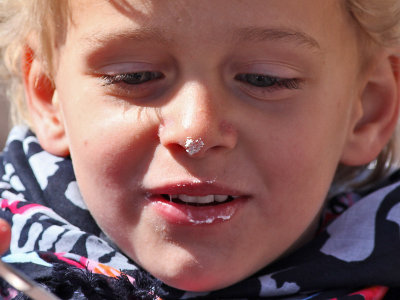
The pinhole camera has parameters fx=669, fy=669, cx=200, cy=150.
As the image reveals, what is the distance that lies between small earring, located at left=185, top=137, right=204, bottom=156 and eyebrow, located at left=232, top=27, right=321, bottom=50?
0.17 m

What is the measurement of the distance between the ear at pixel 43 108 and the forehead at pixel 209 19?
0.29m

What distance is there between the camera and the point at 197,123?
952 mm

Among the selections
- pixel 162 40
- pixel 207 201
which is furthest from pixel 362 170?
pixel 162 40

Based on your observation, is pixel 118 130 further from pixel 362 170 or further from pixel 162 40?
pixel 362 170

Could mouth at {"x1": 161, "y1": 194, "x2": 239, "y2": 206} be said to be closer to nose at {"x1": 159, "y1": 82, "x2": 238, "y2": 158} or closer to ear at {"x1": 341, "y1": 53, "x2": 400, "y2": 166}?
nose at {"x1": 159, "y1": 82, "x2": 238, "y2": 158}

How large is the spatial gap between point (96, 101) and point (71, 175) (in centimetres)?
28

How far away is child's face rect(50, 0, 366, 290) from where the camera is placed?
0.98m

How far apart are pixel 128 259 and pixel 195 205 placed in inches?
9.2

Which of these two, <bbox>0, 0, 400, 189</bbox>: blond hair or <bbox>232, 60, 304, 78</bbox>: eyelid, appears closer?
<bbox>232, 60, 304, 78</bbox>: eyelid

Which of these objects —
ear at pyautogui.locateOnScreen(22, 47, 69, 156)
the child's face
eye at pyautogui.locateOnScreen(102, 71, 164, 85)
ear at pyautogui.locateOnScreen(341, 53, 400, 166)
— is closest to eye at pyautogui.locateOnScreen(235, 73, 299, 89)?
the child's face

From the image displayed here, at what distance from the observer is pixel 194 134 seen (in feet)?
3.11

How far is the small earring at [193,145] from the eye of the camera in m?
0.95

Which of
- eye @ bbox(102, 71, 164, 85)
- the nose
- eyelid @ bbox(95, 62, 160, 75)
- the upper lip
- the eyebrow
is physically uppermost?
the eyebrow

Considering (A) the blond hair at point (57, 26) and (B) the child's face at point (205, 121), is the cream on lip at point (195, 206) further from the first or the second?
(A) the blond hair at point (57, 26)
